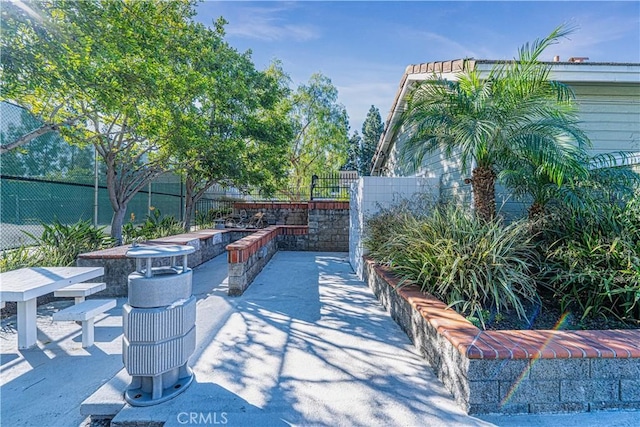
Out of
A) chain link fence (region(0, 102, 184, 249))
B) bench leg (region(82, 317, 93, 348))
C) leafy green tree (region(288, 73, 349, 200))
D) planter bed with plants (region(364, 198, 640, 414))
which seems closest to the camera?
planter bed with plants (region(364, 198, 640, 414))

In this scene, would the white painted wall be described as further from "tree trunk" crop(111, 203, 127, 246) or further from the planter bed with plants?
"tree trunk" crop(111, 203, 127, 246)

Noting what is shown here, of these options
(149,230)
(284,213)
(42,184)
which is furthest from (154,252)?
(284,213)

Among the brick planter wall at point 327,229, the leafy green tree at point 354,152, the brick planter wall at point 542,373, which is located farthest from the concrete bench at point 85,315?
the leafy green tree at point 354,152

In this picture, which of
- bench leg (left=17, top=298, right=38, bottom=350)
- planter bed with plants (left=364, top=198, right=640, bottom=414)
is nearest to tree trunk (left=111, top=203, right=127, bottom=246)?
bench leg (left=17, top=298, right=38, bottom=350)

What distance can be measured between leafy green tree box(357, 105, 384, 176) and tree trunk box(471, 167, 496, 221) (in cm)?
3440

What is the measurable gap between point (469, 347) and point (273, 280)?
167 inches

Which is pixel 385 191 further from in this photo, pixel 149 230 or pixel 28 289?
pixel 149 230

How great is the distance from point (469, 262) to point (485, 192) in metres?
1.41

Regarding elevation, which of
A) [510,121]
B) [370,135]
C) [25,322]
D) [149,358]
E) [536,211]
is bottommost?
[25,322]

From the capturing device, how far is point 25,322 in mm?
3109

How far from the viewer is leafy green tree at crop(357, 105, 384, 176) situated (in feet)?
126

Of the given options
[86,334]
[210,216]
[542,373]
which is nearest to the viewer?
[542,373]

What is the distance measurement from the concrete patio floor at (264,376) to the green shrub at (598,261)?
1.39 metres

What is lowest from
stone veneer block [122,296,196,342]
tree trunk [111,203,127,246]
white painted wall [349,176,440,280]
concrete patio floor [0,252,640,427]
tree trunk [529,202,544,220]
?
concrete patio floor [0,252,640,427]
